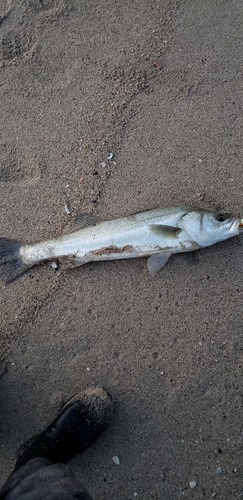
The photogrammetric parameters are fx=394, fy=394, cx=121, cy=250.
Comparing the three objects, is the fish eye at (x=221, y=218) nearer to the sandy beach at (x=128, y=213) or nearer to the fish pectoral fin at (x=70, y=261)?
the sandy beach at (x=128, y=213)

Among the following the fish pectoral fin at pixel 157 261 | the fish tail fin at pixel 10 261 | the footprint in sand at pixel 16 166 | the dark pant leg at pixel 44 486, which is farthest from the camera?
the footprint in sand at pixel 16 166

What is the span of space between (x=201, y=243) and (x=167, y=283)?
0.49m

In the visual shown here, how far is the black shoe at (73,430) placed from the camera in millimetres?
3389

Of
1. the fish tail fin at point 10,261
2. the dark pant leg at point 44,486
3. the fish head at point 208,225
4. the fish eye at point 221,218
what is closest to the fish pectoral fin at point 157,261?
the fish head at point 208,225

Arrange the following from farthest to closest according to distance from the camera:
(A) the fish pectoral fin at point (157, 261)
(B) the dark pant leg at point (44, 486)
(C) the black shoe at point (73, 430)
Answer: (A) the fish pectoral fin at point (157, 261) < (C) the black shoe at point (73, 430) < (B) the dark pant leg at point (44, 486)

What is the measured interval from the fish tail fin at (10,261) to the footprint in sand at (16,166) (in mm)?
628

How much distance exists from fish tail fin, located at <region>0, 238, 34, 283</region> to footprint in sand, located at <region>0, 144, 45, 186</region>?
63cm

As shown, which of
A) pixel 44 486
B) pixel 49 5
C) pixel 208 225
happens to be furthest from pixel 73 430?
pixel 49 5

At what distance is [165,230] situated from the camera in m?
3.48

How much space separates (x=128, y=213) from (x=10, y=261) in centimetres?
121

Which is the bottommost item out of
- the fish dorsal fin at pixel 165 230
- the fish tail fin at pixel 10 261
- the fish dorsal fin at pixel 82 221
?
the fish dorsal fin at pixel 165 230

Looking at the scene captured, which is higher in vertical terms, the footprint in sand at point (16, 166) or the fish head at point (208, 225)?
the footprint in sand at point (16, 166)

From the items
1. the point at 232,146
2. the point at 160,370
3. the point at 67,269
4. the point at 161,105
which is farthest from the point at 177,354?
the point at 161,105

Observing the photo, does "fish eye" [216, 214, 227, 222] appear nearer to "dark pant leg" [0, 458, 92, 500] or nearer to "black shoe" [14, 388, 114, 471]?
"black shoe" [14, 388, 114, 471]
